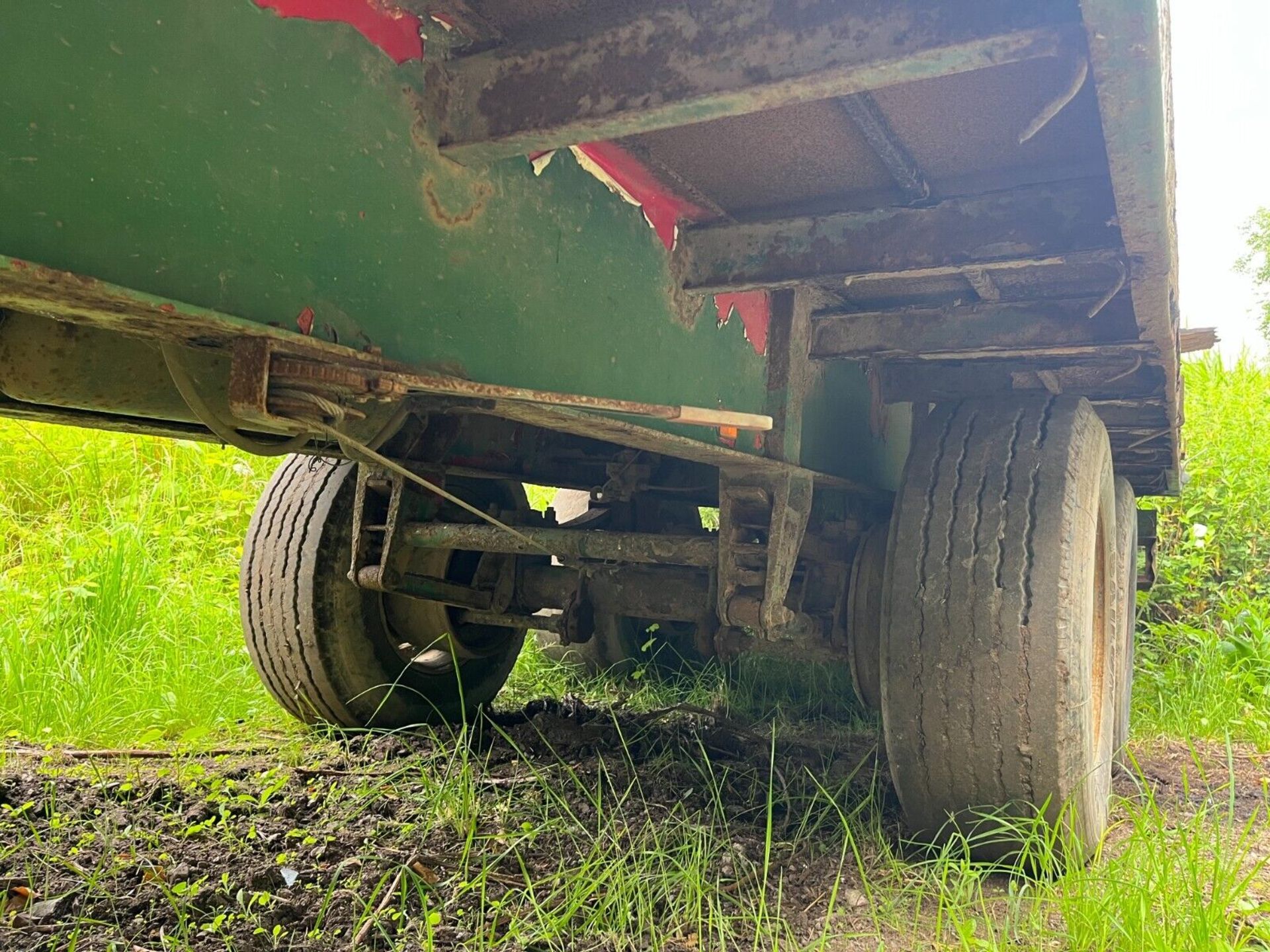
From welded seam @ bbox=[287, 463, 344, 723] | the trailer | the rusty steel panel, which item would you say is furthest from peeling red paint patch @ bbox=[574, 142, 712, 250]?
welded seam @ bbox=[287, 463, 344, 723]

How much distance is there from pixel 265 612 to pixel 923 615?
5.92 feet

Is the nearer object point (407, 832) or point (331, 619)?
point (407, 832)

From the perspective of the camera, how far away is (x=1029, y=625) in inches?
78.8

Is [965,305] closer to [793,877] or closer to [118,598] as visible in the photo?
[793,877]

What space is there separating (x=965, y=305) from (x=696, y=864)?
4.59 ft

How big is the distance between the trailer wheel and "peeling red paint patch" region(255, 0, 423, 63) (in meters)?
1.65

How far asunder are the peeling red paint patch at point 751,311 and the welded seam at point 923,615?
52 centimetres

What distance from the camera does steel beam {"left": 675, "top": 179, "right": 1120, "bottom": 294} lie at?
65.6 inches

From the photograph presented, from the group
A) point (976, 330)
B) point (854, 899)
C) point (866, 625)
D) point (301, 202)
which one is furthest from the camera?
point (866, 625)

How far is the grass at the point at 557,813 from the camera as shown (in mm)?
1659

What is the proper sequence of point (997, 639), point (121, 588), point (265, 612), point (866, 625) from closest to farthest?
1. point (997, 639)
2. point (866, 625)
3. point (265, 612)
4. point (121, 588)

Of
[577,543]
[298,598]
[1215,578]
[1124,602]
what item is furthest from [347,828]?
[1215,578]

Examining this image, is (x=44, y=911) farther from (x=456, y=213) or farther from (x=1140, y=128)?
(x=1140, y=128)

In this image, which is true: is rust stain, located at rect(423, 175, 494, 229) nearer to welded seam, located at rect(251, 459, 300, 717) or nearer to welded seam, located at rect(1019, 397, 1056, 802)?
welded seam, located at rect(1019, 397, 1056, 802)
